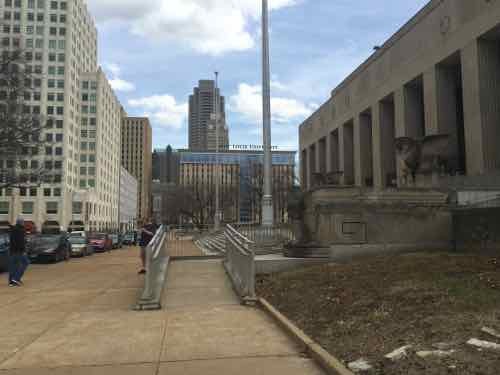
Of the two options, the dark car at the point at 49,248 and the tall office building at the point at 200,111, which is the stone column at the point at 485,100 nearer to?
the dark car at the point at 49,248

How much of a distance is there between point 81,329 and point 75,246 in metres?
23.5

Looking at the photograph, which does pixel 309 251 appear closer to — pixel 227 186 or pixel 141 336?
pixel 141 336

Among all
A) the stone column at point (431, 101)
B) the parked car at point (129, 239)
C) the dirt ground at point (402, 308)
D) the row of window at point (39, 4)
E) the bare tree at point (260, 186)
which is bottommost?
the parked car at point (129, 239)

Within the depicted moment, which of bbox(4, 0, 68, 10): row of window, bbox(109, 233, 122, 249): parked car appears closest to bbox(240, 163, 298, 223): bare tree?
bbox(109, 233, 122, 249): parked car

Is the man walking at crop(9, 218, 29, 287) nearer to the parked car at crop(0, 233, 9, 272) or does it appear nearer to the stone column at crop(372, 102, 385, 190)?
the parked car at crop(0, 233, 9, 272)

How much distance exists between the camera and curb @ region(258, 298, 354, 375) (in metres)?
4.93

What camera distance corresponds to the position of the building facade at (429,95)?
2903 centimetres

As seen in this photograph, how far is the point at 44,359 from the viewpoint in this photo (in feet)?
19.1

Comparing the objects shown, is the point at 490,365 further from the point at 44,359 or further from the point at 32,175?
the point at 32,175

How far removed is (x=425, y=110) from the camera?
3466 cm

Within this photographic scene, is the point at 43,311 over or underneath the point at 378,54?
underneath

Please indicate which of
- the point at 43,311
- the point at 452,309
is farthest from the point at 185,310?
the point at 452,309

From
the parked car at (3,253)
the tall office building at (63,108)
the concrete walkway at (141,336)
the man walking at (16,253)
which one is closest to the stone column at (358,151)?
the parked car at (3,253)

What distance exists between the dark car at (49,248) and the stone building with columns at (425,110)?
14426 mm
